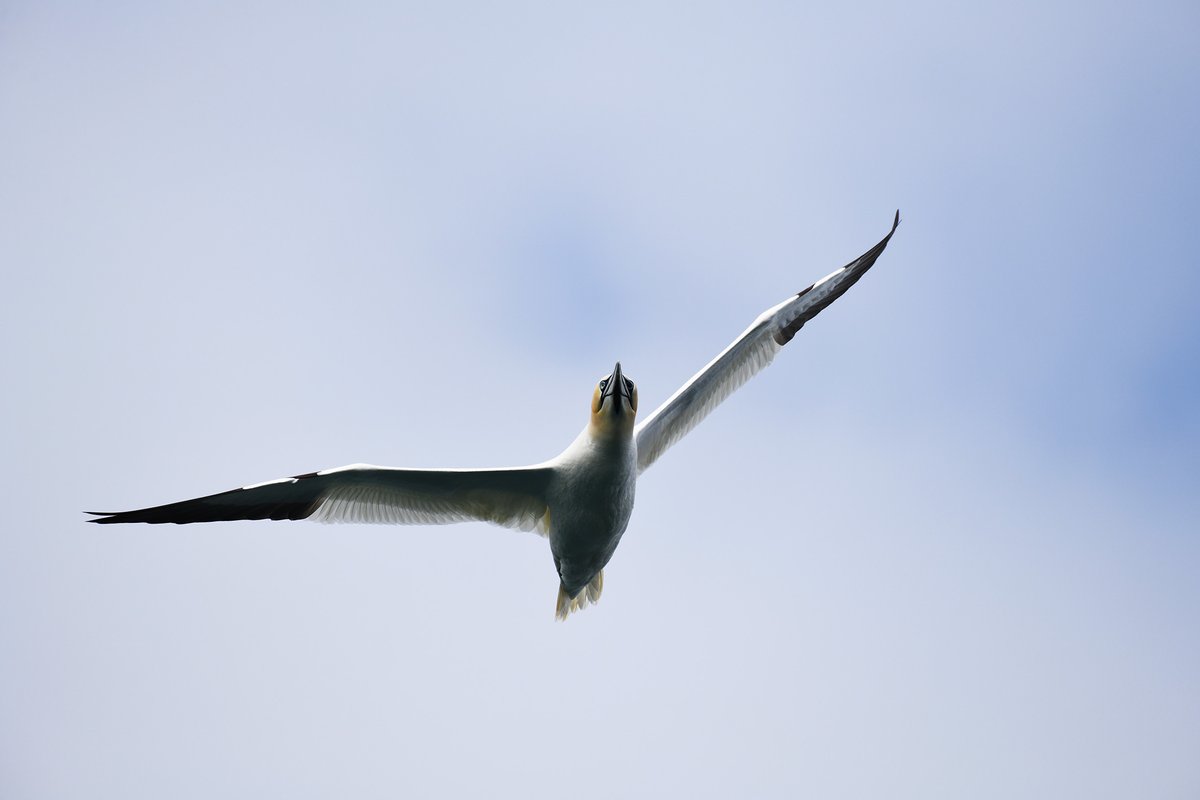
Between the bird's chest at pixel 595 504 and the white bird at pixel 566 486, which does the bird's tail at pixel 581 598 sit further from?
the bird's chest at pixel 595 504

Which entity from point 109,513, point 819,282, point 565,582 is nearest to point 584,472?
point 565,582

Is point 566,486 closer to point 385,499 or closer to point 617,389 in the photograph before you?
point 617,389

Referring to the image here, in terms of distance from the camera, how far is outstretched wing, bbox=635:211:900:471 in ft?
44.2

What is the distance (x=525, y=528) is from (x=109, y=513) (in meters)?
4.82

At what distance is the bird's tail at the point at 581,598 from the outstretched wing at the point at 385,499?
1406 mm

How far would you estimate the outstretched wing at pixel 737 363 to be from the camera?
13469 mm

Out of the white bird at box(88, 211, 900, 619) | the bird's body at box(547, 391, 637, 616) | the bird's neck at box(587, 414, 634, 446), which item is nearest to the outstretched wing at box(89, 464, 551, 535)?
the white bird at box(88, 211, 900, 619)

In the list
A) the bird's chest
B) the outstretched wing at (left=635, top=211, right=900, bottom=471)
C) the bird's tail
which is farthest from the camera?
the bird's tail

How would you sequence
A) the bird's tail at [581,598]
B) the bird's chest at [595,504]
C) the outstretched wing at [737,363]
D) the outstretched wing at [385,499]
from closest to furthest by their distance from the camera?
the bird's chest at [595,504] < the outstretched wing at [385,499] < the outstretched wing at [737,363] < the bird's tail at [581,598]

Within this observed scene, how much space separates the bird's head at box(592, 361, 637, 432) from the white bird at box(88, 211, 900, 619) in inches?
0.5

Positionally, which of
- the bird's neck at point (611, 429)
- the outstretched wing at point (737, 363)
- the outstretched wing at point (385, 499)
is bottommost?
the bird's neck at point (611, 429)

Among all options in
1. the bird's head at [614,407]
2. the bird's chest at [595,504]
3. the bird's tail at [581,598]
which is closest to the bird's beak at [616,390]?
the bird's head at [614,407]

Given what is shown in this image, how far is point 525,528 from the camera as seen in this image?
13.4m

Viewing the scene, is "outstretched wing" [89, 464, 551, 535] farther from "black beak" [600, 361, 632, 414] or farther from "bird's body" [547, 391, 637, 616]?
"black beak" [600, 361, 632, 414]
